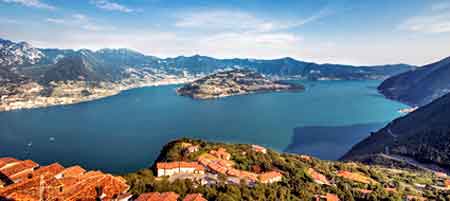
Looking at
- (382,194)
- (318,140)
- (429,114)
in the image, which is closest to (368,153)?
(318,140)

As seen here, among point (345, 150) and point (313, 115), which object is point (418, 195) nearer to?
point (345, 150)

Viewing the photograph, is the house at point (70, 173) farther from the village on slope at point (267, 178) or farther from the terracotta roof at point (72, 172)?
the village on slope at point (267, 178)

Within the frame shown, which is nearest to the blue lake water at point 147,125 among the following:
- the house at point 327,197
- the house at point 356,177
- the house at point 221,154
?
the house at point 221,154

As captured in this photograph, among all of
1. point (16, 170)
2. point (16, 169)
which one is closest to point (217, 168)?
point (16, 170)

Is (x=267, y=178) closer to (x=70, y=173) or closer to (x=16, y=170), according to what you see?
(x=70, y=173)

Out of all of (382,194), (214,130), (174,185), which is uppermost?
(174,185)

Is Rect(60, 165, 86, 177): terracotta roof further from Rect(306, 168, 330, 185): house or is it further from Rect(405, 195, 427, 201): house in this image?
Rect(405, 195, 427, 201): house
